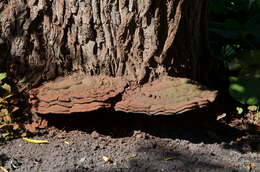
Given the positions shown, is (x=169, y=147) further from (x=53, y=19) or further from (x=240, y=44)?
(x=240, y=44)

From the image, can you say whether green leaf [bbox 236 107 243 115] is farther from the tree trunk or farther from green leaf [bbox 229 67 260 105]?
the tree trunk

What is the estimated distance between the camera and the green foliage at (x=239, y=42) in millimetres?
4160

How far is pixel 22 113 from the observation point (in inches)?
156

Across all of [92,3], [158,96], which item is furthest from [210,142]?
[92,3]

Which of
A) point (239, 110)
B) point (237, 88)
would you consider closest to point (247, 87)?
point (237, 88)

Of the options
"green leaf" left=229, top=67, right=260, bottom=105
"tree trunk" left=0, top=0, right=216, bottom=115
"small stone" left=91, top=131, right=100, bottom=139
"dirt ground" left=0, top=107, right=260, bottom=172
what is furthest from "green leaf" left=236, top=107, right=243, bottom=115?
"small stone" left=91, top=131, right=100, bottom=139

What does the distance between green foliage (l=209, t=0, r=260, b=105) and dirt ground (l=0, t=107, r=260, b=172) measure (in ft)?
1.31

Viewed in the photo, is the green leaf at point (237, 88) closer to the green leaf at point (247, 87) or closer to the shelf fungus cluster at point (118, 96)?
the green leaf at point (247, 87)

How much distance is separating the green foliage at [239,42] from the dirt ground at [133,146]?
1.31 ft

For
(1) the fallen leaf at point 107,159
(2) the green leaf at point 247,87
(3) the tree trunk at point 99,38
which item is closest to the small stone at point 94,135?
(1) the fallen leaf at point 107,159

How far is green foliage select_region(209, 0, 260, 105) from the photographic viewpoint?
4160 mm

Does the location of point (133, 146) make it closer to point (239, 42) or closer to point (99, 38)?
point (99, 38)

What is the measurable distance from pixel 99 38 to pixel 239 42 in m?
1.72

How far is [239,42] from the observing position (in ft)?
15.8
